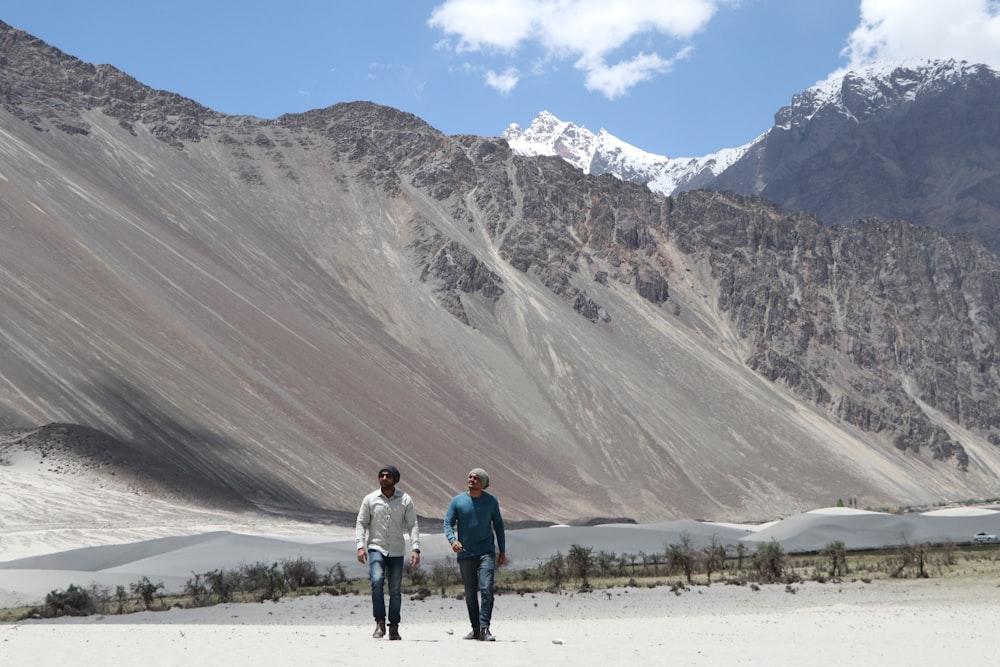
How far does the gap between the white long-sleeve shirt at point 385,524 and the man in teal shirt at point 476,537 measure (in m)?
0.48

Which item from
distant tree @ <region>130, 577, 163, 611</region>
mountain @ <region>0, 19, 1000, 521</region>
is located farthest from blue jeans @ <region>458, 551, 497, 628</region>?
mountain @ <region>0, 19, 1000, 521</region>

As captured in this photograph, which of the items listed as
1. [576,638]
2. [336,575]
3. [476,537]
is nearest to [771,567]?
[336,575]

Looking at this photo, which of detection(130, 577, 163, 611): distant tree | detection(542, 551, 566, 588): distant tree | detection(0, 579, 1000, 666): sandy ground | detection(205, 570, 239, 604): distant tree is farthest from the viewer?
detection(542, 551, 566, 588): distant tree

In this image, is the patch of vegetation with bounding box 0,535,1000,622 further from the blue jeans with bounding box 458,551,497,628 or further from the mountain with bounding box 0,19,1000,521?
the mountain with bounding box 0,19,1000,521

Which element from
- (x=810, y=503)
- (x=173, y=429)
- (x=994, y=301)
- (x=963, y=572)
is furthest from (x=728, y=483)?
(x=994, y=301)

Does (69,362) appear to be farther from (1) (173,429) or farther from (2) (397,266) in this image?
(2) (397,266)

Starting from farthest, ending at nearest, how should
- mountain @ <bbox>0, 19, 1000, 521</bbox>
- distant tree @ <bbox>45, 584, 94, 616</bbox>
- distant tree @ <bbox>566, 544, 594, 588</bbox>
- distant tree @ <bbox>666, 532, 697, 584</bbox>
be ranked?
mountain @ <bbox>0, 19, 1000, 521</bbox>, distant tree @ <bbox>666, 532, 697, 584</bbox>, distant tree @ <bbox>566, 544, 594, 588</bbox>, distant tree @ <bbox>45, 584, 94, 616</bbox>

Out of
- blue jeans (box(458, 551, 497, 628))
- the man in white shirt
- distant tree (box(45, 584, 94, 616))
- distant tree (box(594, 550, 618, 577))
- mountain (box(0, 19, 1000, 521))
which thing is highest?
mountain (box(0, 19, 1000, 521))

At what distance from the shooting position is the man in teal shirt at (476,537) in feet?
40.4

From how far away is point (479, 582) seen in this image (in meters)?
12.6

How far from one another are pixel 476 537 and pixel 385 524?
105cm

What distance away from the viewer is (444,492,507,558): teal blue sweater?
12336 mm

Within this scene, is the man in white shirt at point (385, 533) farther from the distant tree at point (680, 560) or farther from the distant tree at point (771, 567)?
the distant tree at point (680, 560)

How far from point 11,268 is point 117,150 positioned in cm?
5531
